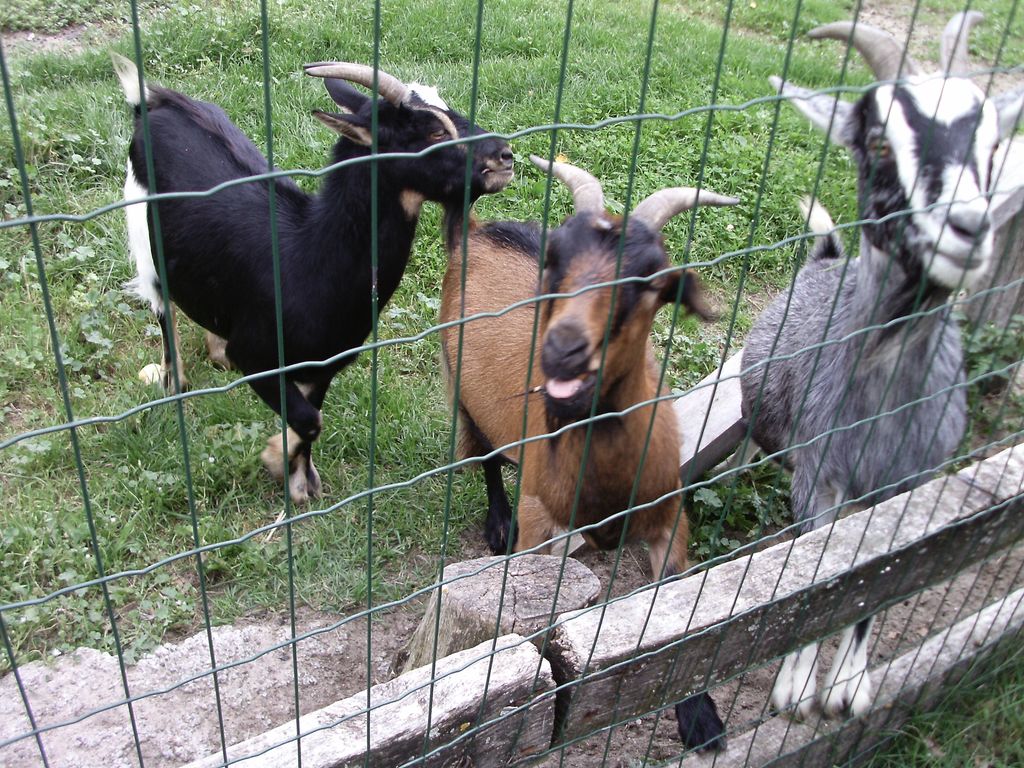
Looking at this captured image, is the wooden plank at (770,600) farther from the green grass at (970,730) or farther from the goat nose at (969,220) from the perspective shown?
the goat nose at (969,220)

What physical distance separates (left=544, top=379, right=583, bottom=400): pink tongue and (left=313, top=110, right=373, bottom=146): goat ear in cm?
133

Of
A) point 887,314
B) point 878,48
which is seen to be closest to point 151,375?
point 887,314

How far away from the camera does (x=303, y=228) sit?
3637mm

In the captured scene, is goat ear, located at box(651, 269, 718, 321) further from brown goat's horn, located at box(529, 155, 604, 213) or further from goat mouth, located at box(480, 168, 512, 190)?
goat mouth, located at box(480, 168, 512, 190)

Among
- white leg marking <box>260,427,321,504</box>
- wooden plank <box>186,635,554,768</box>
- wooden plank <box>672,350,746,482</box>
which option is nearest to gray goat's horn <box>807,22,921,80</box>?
wooden plank <box>672,350,746,482</box>

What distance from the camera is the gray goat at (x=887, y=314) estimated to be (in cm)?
242

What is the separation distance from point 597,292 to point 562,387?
0.25 m

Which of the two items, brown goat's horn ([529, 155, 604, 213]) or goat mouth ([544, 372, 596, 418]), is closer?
goat mouth ([544, 372, 596, 418])

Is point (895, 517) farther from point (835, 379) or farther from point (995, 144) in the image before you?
point (995, 144)

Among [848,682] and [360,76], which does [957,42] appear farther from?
[848,682]

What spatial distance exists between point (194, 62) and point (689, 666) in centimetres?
495

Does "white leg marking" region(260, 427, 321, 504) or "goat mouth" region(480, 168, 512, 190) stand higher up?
"goat mouth" region(480, 168, 512, 190)

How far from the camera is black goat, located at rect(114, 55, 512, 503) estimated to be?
3.38 m

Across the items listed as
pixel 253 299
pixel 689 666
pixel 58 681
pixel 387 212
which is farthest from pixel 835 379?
pixel 58 681
